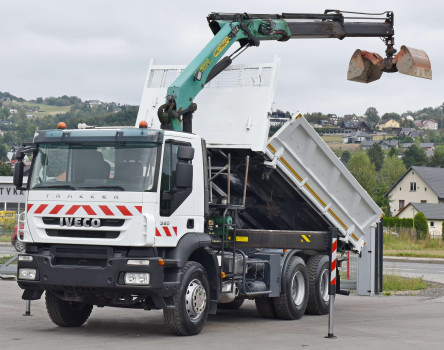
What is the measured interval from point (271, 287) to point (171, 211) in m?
3.42

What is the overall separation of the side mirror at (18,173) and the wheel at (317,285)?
5.79 metres

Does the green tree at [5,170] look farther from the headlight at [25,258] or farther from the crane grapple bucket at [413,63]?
the headlight at [25,258]

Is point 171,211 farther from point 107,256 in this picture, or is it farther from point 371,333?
point 371,333

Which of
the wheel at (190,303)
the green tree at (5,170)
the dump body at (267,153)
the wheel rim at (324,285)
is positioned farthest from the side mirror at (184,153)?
the green tree at (5,170)

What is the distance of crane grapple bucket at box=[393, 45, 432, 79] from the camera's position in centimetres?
1504

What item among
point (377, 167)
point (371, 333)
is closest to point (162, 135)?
point (371, 333)

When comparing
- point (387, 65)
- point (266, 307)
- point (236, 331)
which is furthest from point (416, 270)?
point (236, 331)

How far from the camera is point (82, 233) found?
11391 mm

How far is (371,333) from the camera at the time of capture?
12602 millimetres

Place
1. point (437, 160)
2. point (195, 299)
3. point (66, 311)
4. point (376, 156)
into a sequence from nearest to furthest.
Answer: point (195, 299) < point (66, 311) < point (437, 160) < point (376, 156)

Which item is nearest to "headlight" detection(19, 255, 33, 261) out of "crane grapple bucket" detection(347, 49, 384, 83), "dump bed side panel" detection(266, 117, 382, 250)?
"dump bed side panel" detection(266, 117, 382, 250)

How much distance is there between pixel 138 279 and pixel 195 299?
3.62ft

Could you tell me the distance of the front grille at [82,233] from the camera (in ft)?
36.8

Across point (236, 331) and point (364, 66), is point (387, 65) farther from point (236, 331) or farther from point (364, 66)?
point (236, 331)
